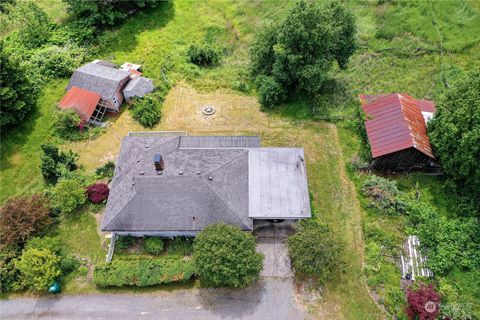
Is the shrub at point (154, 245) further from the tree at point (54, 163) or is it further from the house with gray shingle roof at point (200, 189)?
the tree at point (54, 163)

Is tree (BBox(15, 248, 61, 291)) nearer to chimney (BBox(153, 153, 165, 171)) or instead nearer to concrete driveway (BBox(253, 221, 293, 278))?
chimney (BBox(153, 153, 165, 171))

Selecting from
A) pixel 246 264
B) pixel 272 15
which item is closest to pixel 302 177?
pixel 246 264

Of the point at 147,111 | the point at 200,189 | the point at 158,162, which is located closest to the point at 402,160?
the point at 200,189

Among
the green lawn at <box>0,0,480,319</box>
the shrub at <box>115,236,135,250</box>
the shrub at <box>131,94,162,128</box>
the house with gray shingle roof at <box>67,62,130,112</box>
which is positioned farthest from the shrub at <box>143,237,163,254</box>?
the house with gray shingle roof at <box>67,62,130,112</box>

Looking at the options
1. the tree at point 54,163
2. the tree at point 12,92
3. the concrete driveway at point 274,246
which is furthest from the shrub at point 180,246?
the tree at point 12,92

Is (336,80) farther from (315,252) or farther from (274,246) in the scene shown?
(315,252)

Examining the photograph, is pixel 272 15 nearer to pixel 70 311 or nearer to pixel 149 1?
pixel 149 1
